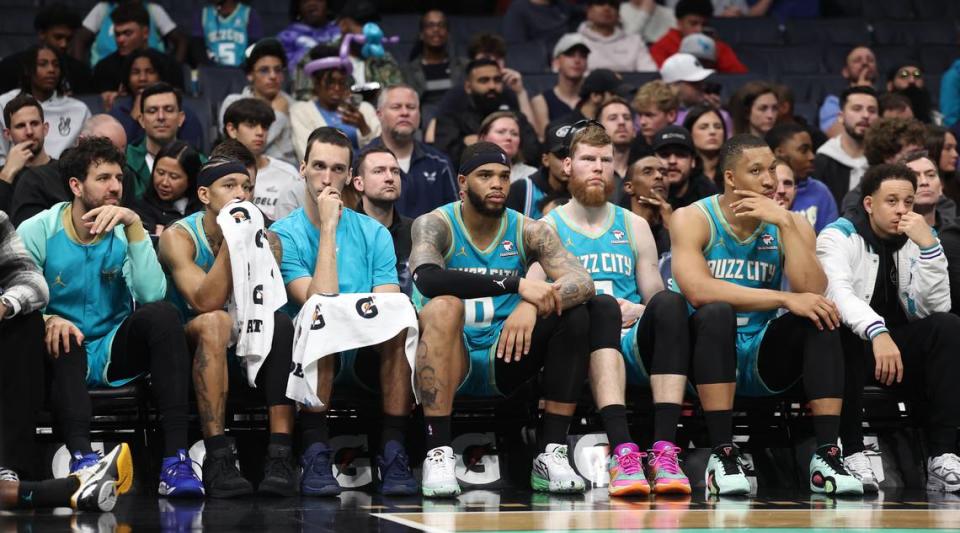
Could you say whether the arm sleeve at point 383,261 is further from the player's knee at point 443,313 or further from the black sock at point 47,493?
the black sock at point 47,493

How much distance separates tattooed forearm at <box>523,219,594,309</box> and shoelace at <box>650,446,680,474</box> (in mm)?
772

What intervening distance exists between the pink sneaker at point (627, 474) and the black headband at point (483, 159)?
1.48 m

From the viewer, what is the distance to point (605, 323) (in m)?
6.58

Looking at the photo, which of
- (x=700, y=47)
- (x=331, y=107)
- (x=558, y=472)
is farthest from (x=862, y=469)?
(x=700, y=47)

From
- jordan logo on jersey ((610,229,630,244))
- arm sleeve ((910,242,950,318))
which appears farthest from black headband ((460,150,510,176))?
arm sleeve ((910,242,950,318))

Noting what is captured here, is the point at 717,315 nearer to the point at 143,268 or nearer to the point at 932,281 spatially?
the point at 932,281

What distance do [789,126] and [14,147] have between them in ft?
16.0

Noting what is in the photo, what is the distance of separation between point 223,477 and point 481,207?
5.69 ft

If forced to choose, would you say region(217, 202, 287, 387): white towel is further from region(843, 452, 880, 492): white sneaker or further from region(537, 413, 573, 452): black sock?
region(843, 452, 880, 492): white sneaker

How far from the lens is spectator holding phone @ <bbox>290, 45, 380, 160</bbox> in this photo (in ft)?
31.6

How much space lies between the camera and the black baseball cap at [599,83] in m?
10.4

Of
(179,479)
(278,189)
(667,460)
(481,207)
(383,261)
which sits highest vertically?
(278,189)

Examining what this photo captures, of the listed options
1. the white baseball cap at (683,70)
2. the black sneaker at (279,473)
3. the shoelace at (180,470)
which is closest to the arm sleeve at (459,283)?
the black sneaker at (279,473)

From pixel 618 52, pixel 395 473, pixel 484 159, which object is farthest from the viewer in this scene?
pixel 618 52
